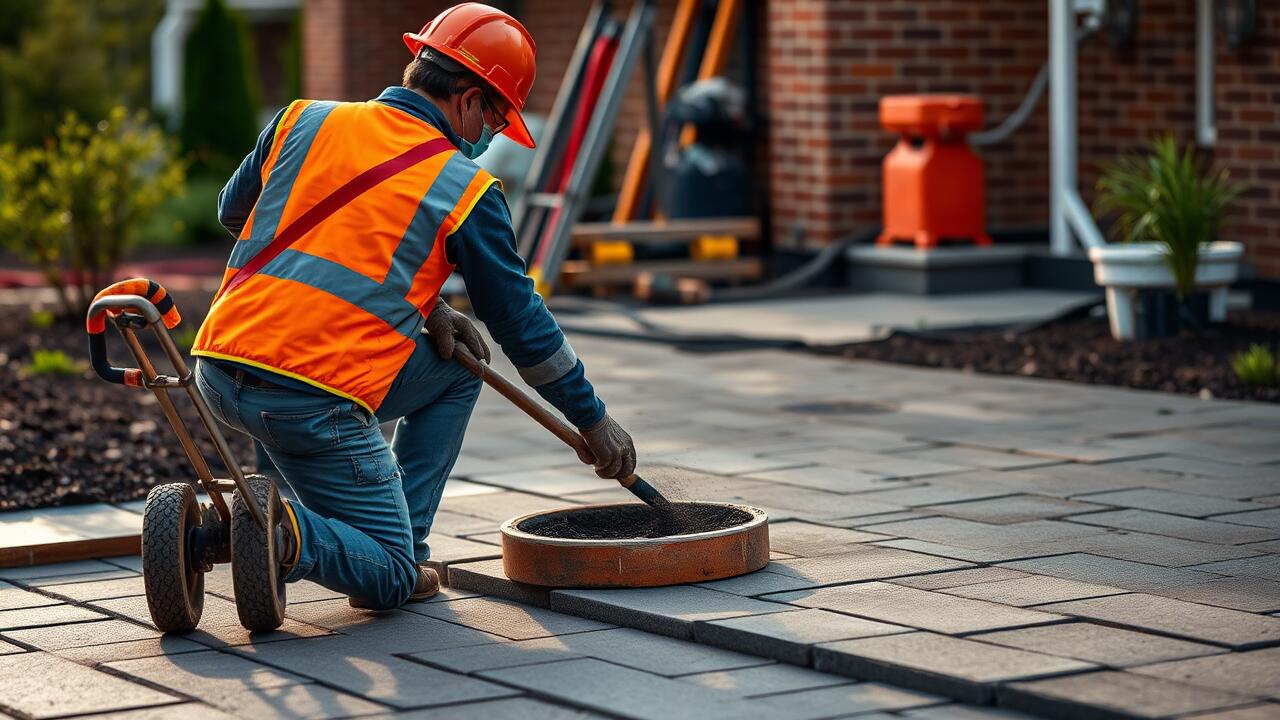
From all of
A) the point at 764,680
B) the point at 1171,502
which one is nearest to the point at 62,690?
the point at 764,680

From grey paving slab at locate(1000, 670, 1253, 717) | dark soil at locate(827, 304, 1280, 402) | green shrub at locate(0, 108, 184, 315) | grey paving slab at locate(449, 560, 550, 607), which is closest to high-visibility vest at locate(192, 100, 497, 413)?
grey paving slab at locate(449, 560, 550, 607)

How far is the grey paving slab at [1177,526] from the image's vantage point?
19.1 feet

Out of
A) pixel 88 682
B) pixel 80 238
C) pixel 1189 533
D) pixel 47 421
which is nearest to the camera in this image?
pixel 88 682

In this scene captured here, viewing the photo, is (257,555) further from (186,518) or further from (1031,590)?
(1031,590)

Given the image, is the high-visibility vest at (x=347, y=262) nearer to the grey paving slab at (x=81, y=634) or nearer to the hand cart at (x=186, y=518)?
the hand cart at (x=186, y=518)

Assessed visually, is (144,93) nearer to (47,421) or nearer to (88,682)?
(47,421)

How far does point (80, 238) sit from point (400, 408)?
742 cm

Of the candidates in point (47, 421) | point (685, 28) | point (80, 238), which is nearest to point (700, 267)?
point (685, 28)

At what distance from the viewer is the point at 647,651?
486 centimetres

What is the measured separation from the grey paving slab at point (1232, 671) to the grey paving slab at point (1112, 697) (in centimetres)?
5

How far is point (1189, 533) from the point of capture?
5.89 meters

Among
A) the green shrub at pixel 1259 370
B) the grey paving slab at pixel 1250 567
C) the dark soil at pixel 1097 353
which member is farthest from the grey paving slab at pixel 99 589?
the green shrub at pixel 1259 370

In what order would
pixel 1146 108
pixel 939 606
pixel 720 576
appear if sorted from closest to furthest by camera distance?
A: pixel 939 606
pixel 720 576
pixel 1146 108

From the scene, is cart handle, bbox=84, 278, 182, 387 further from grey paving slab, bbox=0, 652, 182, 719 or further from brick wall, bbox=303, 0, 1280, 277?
brick wall, bbox=303, 0, 1280, 277
